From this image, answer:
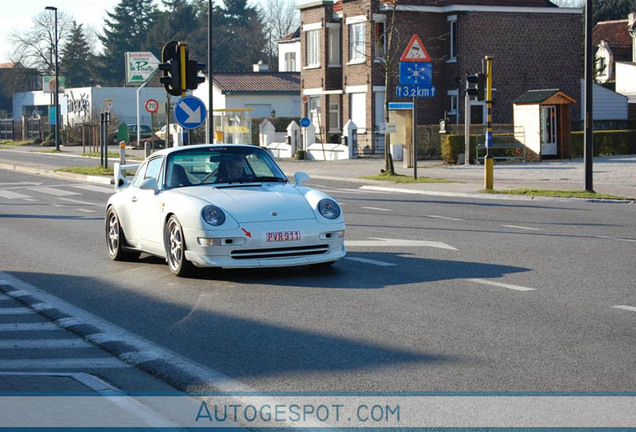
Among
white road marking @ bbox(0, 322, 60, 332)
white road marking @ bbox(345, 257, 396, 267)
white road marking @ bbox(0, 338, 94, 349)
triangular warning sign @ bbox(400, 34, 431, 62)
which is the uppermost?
triangular warning sign @ bbox(400, 34, 431, 62)

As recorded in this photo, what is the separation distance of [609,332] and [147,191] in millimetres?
6117

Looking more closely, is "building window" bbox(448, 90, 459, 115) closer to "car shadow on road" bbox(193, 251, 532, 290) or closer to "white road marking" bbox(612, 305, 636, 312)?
"car shadow on road" bbox(193, 251, 532, 290)

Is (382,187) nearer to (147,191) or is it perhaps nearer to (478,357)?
(147,191)

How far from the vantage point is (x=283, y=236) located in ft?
→ 34.7

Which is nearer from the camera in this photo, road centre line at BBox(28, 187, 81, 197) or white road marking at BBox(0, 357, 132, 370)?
white road marking at BBox(0, 357, 132, 370)

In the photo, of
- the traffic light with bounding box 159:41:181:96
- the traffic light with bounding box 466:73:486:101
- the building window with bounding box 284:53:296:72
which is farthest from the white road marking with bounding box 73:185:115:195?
the building window with bounding box 284:53:296:72

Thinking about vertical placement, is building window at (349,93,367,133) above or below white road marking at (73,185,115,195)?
above

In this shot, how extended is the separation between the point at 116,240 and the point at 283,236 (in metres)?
3.09

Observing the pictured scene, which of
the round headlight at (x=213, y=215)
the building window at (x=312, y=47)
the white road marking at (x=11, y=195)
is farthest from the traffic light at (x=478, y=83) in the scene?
the building window at (x=312, y=47)

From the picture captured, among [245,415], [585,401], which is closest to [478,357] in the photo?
[585,401]

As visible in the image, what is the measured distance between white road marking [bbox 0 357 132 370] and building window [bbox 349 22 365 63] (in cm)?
4248

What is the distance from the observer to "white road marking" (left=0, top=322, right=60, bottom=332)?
8.51m

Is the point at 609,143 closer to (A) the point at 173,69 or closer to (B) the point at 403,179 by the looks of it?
(B) the point at 403,179

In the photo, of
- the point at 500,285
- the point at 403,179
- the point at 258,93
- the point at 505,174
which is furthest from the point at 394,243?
the point at 258,93
